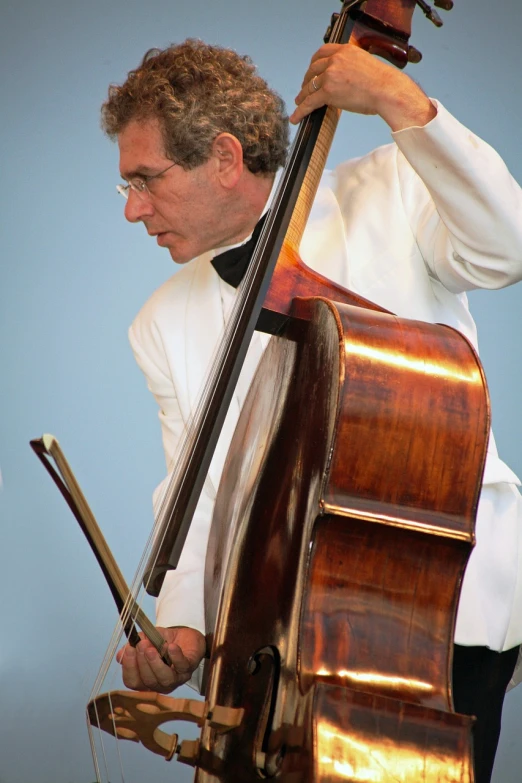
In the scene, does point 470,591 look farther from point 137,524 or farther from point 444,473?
point 137,524

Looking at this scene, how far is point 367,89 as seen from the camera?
1.06 meters

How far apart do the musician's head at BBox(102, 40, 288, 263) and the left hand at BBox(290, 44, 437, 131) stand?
40 cm

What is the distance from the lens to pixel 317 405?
89cm

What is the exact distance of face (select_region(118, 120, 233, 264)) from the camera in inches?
58.2

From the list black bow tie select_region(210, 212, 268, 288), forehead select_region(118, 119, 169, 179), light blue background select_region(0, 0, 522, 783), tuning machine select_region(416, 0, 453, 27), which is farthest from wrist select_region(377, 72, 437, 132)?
light blue background select_region(0, 0, 522, 783)

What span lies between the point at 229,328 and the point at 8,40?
1803 millimetres

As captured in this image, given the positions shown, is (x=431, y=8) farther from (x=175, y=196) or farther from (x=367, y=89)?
(x=175, y=196)

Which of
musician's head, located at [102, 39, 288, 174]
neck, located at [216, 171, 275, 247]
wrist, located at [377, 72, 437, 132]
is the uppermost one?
musician's head, located at [102, 39, 288, 174]

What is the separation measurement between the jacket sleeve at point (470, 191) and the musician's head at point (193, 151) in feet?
1.51

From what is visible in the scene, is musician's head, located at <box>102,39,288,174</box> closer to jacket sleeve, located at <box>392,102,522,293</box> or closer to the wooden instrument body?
jacket sleeve, located at <box>392,102,522,293</box>

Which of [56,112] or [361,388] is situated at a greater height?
[56,112]

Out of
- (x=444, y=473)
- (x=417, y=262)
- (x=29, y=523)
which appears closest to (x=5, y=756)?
(x=29, y=523)

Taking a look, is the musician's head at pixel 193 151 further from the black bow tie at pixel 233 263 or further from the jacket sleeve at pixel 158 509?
the jacket sleeve at pixel 158 509

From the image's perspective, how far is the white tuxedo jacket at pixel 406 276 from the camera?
1.06 meters
